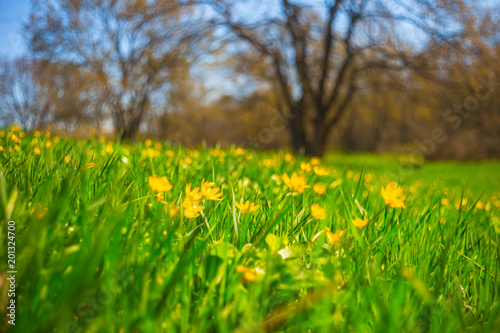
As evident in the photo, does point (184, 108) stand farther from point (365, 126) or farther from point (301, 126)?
point (365, 126)

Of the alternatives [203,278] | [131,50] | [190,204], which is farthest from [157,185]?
[131,50]

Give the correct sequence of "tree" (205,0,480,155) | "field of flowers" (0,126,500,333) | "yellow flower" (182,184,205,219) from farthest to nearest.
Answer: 1. "tree" (205,0,480,155)
2. "yellow flower" (182,184,205,219)
3. "field of flowers" (0,126,500,333)

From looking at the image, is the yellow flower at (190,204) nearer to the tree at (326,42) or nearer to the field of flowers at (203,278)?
the field of flowers at (203,278)

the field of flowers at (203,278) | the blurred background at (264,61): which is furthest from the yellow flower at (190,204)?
the blurred background at (264,61)

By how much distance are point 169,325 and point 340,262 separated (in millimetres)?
467

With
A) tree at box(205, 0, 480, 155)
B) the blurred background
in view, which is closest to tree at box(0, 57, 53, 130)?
the blurred background

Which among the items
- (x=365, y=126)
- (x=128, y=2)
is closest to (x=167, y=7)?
(x=128, y=2)

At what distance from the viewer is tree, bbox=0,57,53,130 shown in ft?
27.7

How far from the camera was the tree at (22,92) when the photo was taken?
8.45 metres

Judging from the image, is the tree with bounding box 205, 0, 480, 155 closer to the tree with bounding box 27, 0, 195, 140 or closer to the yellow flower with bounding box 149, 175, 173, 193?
the tree with bounding box 27, 0, 195, 140

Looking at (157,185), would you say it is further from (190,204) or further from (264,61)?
(264,61)

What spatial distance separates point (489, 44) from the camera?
8.35m

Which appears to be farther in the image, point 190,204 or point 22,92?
point 22,92

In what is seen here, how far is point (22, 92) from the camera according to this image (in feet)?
27.3
